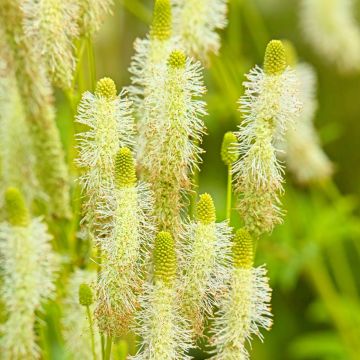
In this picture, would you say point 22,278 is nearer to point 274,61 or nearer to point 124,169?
point 124,169

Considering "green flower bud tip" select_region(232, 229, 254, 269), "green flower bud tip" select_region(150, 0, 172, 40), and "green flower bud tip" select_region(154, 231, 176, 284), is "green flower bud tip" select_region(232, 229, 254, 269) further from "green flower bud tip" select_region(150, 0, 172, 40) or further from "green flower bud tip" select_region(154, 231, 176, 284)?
"green flower bud tip" select_region(150, 0, 172, 40)

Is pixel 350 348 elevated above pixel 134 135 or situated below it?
below

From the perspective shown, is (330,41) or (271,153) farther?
(330,41)

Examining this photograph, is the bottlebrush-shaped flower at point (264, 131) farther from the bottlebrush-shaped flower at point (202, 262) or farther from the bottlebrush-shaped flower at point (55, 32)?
the bottlebrush-shaped flower at point (55, 32)

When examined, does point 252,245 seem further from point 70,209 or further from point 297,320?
point 297,320

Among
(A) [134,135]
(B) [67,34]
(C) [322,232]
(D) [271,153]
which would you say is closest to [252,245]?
(D) [271,153]

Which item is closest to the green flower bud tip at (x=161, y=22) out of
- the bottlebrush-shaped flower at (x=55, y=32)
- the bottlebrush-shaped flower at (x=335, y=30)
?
the bottlebrush-shaped flower at (x=55, y=32)

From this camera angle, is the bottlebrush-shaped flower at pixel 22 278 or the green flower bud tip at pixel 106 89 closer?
the green flower bud tip at pixel 106 89
